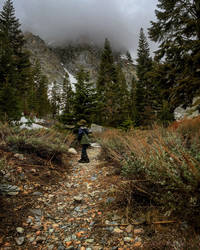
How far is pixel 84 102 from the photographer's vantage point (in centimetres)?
1054

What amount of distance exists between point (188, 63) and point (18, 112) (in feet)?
40.4

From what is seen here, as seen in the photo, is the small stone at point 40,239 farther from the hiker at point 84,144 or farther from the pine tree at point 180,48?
the pine tree at point 180,48

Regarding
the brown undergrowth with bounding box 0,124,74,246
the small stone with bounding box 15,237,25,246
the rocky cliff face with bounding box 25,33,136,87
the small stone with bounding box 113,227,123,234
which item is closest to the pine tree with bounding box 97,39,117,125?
the brown undergrowth with bounding box 0,124,74,246

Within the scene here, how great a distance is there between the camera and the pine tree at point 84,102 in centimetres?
1018

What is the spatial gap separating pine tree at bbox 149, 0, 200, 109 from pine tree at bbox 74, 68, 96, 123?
5.18 m

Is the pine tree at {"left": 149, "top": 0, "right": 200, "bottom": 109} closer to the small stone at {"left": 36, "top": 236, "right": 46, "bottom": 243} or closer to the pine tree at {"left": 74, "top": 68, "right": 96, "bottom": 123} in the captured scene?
the pine tree at {"left": 74, "top": 68, "right": 96, "bottom": 123}

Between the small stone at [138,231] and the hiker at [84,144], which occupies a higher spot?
the hiker at [84,144]

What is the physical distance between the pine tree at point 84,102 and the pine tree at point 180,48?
204 inches

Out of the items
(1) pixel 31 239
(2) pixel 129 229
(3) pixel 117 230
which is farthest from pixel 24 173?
(2) pixel 129 229

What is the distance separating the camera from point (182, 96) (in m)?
7.47

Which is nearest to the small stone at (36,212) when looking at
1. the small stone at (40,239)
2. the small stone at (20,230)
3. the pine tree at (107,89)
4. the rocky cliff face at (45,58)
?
the small stone at (20,230)

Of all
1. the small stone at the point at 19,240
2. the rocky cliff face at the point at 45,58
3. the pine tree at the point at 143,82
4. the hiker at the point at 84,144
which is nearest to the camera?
the small stone at the point at 19,240

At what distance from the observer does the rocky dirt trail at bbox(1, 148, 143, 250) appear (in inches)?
62.2

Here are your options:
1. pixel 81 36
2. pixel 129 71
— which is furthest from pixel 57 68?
pixel 81 36
